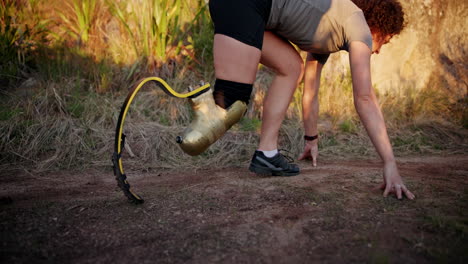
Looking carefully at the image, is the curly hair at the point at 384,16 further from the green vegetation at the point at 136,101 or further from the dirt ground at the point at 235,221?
the green vegetation at the point at 136,101

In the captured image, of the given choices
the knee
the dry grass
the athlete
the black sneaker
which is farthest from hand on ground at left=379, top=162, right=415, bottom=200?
the dry grass

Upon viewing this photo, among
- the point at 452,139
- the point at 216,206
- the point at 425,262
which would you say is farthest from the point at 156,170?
the point at 452,139

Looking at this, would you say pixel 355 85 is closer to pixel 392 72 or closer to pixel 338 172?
pixel 338 172

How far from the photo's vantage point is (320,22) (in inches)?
71.5

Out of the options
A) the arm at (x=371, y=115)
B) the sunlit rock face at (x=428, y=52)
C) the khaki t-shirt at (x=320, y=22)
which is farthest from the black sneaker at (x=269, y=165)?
the sunlit rock face at (x=428, y=52)

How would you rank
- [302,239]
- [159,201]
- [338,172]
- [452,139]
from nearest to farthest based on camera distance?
1. [302,239]
2. [159,201]
3. [338,172]
4. [452,139]

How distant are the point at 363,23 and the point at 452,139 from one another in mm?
2107

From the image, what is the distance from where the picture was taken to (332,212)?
1545mm

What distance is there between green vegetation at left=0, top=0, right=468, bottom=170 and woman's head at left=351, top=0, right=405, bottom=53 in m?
1.18

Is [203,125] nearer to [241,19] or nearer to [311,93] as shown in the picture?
[241,19]

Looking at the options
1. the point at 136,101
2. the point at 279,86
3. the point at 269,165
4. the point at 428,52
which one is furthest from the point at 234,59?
the point at 428,52

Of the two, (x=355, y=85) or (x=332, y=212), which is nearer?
(x=332, y=212)

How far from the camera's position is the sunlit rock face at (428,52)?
3809 mm

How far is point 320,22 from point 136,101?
194 cm
